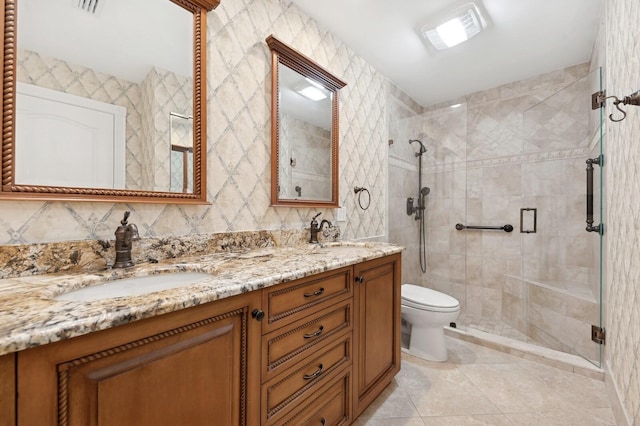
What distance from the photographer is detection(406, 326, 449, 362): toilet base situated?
2122 millimetres

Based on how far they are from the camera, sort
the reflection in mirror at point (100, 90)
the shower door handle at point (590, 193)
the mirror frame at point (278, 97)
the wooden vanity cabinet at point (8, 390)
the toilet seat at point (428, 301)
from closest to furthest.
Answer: the wooden vanity cabinet at point (8, 390) < the reflection in mirror at point (100, 90) < the mirror frame at point (278, 97) < the toilet seat at point (428, 301) < the shower door handle at point (590, 193)

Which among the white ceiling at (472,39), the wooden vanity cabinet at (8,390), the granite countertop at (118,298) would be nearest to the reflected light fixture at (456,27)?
the white ceiling at (472,39)

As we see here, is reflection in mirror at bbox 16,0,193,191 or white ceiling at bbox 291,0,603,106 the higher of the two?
white ceiling at bbox 291,0,603,106

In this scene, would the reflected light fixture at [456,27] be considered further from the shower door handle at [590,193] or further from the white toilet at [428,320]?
the white toilet at [428,320]

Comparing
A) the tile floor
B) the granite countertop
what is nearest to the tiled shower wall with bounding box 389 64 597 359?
the tile floor

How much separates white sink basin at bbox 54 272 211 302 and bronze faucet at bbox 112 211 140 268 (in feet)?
0.29

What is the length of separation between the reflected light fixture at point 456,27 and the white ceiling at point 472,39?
0.05m

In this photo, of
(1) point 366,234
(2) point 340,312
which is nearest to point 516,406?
(2) point 340,312

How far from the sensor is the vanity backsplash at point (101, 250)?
923 millimetres

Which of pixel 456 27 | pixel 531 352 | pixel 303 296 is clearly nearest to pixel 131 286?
pixel 303 296

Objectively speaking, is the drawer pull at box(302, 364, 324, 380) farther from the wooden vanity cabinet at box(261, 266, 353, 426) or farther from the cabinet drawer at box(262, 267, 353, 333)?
the cabinet drawer at box(262, 267, 353, 333)

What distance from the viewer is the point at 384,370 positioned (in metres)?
1.67

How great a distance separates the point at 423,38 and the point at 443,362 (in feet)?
7.96

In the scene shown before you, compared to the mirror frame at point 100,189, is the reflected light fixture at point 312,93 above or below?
above
